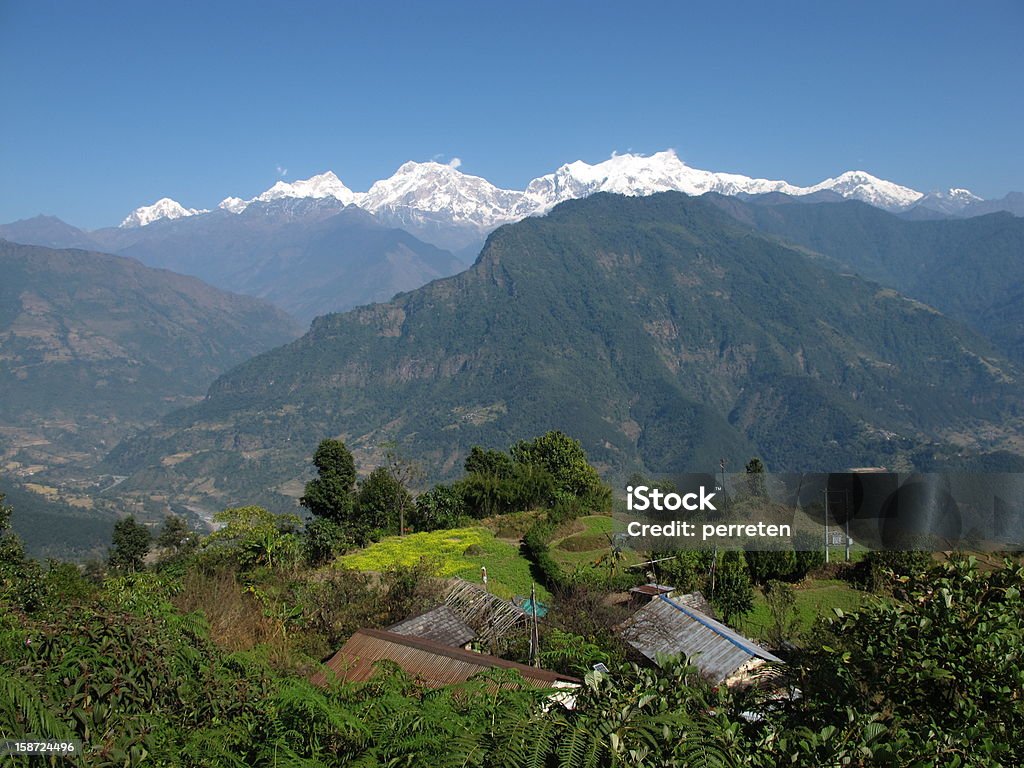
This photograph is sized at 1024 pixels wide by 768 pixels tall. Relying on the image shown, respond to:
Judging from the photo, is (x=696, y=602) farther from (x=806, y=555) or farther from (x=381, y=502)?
(x=381, y=502)

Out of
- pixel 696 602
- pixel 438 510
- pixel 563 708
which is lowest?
pixel 438 510

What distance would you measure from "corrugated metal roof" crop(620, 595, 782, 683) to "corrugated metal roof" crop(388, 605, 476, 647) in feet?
13.5

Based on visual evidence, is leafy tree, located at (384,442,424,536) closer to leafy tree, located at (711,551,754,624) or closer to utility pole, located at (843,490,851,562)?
leafy tree, located at (711,551,754,624)

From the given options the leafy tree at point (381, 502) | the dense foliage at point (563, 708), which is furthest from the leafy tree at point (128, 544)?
the dense foliage at point (563, 708)

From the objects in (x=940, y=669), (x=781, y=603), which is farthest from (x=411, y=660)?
(x=781, y=603)

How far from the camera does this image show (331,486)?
37.1 meters

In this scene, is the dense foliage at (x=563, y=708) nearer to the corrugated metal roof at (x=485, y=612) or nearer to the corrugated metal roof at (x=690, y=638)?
the corrugated metal roof at (x=690, y=638)

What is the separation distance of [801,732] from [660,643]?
539 inches

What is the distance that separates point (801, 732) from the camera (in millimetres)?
3967

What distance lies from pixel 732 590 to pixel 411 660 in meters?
14.1

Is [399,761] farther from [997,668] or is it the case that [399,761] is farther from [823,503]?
[823,503]

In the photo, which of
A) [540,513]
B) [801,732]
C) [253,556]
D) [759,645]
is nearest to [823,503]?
[759,645]

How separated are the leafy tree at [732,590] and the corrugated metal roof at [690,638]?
4111 mm

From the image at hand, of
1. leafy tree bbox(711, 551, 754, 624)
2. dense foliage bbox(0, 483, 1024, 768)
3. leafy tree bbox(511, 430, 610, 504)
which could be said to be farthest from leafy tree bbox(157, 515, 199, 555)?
dense foliage bbox(0, 483, 1024, 768)
